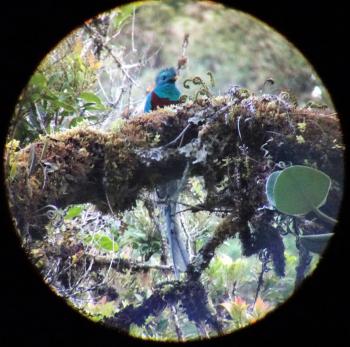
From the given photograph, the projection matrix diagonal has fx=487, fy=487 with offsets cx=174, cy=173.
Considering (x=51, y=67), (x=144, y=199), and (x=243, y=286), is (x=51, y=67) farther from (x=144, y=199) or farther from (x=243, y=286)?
(x=243, y=286)

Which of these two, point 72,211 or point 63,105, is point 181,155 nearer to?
point 72,211

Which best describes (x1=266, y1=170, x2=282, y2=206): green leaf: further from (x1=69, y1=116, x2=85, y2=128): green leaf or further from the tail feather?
(x1=69, y1=116, x2=85, y2=128): green leaf

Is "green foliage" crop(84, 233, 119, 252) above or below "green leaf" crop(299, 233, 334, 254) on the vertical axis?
below

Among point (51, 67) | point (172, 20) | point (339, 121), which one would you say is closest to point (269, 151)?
point (339, 121)

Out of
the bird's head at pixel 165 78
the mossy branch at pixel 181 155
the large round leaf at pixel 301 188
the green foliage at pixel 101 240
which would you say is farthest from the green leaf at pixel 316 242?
the bird's head at pixel 165 78

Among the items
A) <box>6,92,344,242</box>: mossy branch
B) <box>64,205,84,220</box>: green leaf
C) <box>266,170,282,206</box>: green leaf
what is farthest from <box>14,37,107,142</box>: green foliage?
<box>266,170,282,206</box>: green leaf

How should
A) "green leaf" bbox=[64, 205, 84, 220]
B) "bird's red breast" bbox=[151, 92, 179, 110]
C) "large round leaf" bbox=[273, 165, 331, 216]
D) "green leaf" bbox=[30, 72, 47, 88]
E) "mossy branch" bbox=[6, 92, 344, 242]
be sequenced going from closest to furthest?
"large round leaf" bbox=[273, 165, 331, 216] < "mossy branch" bbox=[6, 92, 344, 242] < "green leaf" bbox=[30, 72, 47, 88] < "green leaf" bbox=[64, 205, 84, 220] < "bird's red breast" bbox=[151, 92, 179, 110]
